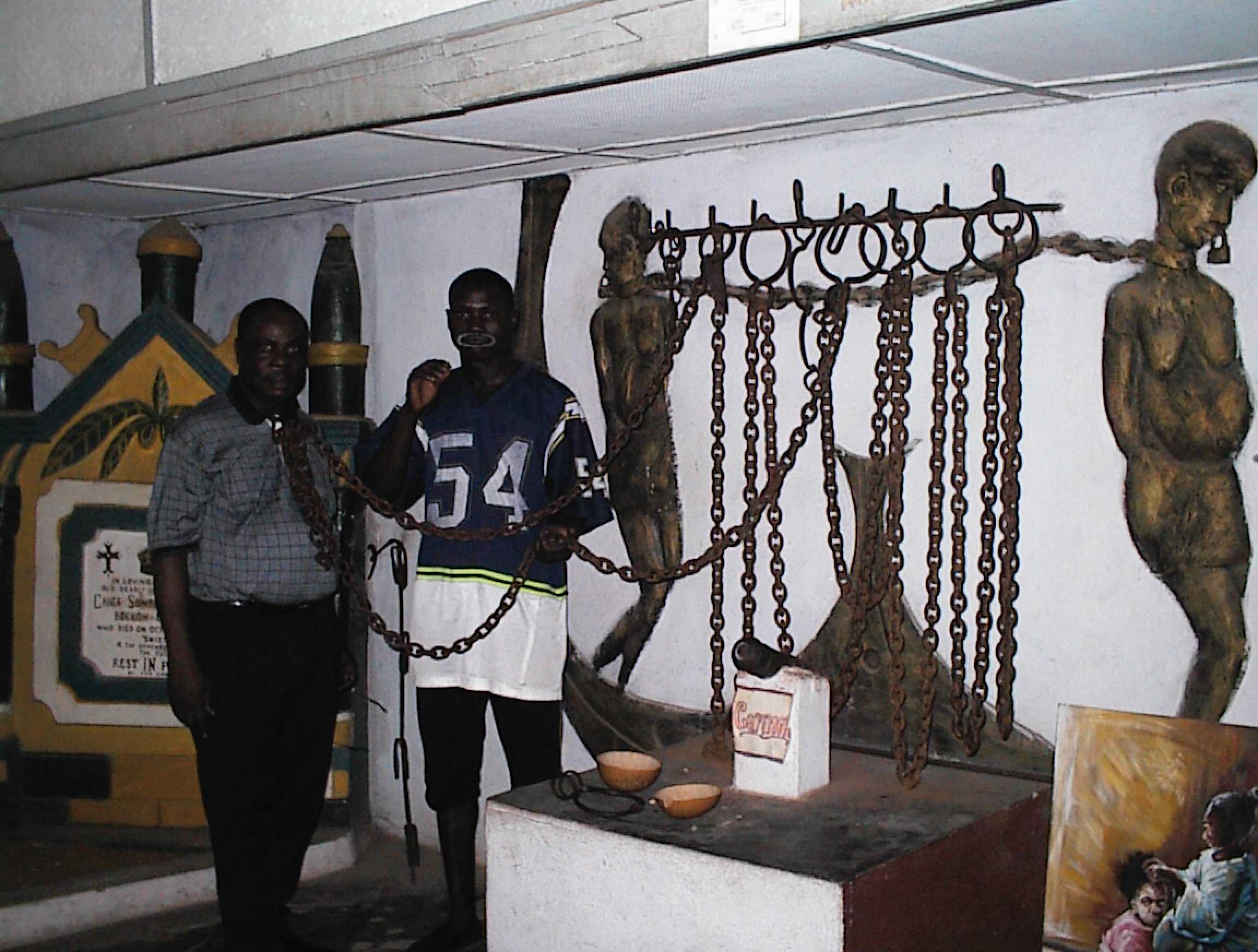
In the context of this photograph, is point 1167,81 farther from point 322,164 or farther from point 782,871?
point 322,164

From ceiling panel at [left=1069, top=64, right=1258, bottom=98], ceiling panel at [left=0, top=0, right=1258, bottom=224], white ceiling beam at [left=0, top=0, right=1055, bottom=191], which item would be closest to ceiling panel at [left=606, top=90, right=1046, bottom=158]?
ceiling panel at [left=0, top=0, right=1258, bottom=224]

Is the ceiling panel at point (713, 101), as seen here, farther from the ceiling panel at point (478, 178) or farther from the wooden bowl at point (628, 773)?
the wooden bowl at point (628, 773)

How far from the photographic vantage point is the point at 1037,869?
3.04m

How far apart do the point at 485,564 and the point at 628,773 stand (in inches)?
32.7

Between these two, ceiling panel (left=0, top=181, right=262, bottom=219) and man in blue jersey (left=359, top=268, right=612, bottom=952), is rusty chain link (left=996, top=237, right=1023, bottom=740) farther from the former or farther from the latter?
ceiling panel (left=0, top=181, right=262, bottom=219)

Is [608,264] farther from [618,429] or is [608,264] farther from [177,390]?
[177,390]

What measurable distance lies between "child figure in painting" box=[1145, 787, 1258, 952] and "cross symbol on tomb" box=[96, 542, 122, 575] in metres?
3.28

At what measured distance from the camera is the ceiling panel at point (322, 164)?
11.6ft

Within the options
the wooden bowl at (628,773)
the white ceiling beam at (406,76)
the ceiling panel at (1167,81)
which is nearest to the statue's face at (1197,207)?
the ceiling panel at (1167,81)

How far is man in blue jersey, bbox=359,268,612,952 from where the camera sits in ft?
12.2

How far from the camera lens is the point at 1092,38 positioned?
2.49 metres

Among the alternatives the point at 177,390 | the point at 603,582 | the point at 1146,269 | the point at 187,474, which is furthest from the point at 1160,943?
the point at 177,390

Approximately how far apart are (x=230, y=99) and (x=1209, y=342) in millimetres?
2159

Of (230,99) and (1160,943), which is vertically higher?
(230,99)
